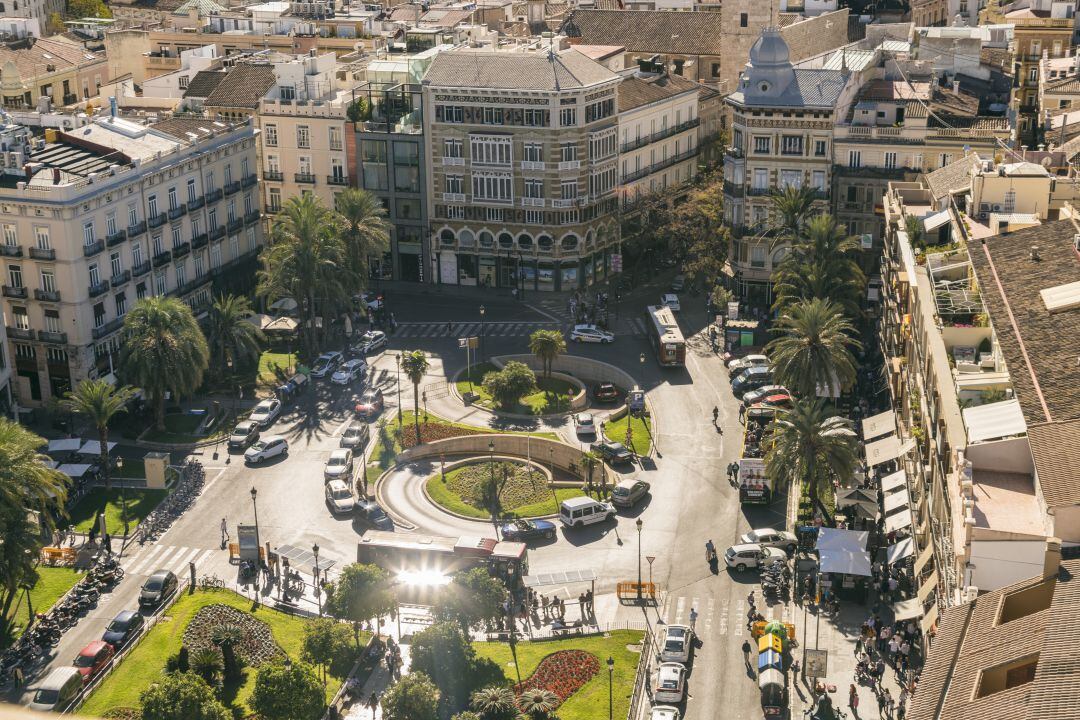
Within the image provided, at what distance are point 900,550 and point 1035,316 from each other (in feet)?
62.0

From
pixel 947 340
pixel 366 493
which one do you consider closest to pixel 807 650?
pixel 947 340

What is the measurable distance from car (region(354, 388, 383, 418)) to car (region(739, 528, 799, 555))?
37.0 metres

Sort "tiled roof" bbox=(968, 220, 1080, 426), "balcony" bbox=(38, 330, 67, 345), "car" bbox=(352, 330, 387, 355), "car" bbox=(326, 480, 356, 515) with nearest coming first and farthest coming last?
1. "tiled roof" bbox=(968, 220, 1080, 426)
2. "car" bbox=(326, 480, 356, 515)
3. "balcony" bbox=(38, 330, 67, 345)
4. "car" bbox=(352, 330, 387, 355)

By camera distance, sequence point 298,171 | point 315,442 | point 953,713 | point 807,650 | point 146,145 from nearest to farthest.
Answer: point 953,713
point 807,650
point 315,442
point 146,145
point 298,171

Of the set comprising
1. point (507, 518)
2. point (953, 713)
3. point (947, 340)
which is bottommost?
point (507, 518)

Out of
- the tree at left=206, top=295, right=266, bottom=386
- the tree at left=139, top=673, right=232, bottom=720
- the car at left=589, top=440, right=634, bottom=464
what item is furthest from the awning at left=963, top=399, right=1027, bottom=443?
the tree at left=206, top=295, right=266, bottom=386

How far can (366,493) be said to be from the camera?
115 meters

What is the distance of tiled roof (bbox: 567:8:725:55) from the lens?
Answer: 19325 cm

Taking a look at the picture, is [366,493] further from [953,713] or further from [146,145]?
[953,713]

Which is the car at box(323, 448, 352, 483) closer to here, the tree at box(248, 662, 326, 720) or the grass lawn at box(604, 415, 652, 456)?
the grass lawn at box(604, 415, 652, 456)

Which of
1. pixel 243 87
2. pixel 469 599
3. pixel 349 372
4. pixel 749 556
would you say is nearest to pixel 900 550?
pixel 749 556

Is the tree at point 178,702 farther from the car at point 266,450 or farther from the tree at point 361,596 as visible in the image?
the car at point 266,450

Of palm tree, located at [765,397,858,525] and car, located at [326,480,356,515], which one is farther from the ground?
palm tree, located at [765,397,858,525]

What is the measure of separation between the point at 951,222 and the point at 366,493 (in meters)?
48.2
